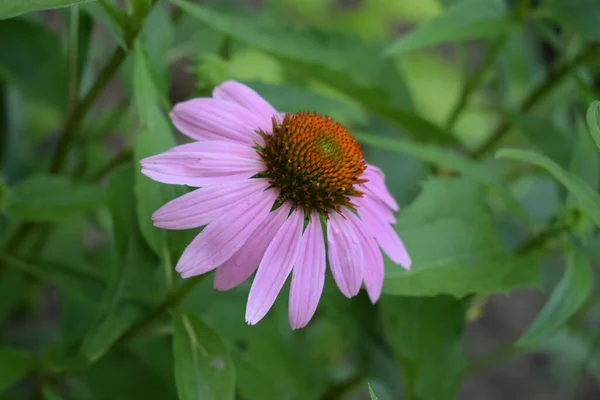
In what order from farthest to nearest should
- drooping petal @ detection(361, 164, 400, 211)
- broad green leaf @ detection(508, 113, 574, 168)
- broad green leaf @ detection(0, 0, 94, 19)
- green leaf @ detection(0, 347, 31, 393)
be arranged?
broad green leaf @ detection(508, 113, 574, 168), green leaf @ detection(0, 347, 31, 393), drooping petal @ detection(361, 164, 400, 211), broad green leaf @ detection(0, 0, 94, 19)

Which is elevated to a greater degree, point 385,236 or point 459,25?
point 459,25

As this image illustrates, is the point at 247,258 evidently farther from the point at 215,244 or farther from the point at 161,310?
the point at 161,310

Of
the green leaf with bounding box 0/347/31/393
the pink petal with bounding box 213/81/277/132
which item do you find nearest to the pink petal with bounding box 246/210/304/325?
the pink petal with bounding box 213/81/277/132

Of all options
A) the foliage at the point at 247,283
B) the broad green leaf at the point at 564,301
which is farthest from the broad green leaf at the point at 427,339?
the broad green leaf at the point at 564,301

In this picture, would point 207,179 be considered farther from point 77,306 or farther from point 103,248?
point 103,248

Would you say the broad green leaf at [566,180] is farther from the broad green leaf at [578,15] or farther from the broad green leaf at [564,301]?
the broad green leaf at [578,15]

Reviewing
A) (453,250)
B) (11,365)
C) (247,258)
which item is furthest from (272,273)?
(11,365)

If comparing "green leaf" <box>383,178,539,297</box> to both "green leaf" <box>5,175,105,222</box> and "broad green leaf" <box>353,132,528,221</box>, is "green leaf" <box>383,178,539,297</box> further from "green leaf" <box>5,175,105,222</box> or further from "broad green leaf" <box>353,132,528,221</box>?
"green leaf" <box>5,175,105,222</box>

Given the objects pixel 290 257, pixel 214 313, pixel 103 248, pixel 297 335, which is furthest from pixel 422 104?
pixel 290 257
